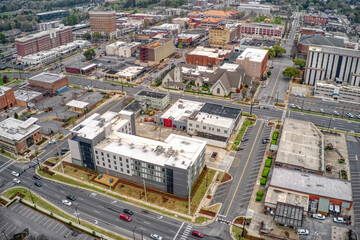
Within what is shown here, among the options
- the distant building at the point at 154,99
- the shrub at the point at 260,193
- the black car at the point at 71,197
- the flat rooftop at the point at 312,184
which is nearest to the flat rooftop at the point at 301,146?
the flat rooftop at the point at 312,184

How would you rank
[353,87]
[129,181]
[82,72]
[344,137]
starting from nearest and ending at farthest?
[129,181], [344,137], [353,87], [82,72]

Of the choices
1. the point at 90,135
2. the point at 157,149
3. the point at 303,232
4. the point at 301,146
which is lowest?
the point at 303,232

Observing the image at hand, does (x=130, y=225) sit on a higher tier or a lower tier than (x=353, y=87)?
lower

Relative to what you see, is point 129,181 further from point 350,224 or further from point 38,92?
point 38,92

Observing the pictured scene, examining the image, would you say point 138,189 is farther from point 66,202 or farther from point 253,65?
point 253,65

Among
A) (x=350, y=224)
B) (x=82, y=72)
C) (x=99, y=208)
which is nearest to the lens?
(x=350, y=224)

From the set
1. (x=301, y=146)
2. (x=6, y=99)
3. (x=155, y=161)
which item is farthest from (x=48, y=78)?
(x=301, y=146)

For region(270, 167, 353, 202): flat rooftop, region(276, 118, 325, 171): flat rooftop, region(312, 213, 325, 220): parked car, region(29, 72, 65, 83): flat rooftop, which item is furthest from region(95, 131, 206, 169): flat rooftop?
region(29, 72, 65, 83): flat rooftop

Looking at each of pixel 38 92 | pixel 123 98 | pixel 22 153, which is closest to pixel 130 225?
pixel 22 153
